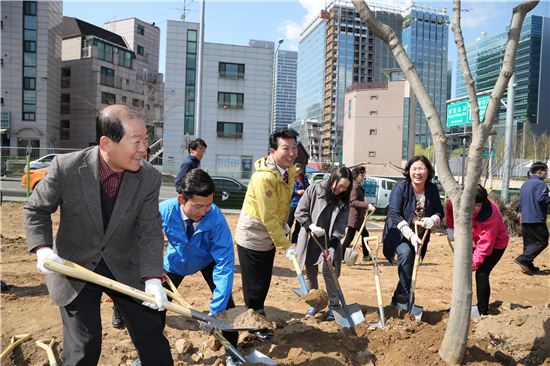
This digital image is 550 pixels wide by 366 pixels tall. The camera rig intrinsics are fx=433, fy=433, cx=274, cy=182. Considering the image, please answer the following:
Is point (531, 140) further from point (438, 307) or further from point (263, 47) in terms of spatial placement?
point (438, 307)

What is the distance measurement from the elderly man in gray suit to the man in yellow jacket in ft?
3.64

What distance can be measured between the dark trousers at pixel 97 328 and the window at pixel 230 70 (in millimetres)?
33964

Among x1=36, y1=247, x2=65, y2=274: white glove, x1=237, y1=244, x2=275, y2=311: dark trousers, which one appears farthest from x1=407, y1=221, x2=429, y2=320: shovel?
x1=36, y1=247, x2=65, y2=274: white glove

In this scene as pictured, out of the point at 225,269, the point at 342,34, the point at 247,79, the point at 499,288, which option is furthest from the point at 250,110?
the point at 342,34

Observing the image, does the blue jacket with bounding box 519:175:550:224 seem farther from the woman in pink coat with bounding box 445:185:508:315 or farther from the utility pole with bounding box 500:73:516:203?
the utility pole with bounding box 500:73:516:203

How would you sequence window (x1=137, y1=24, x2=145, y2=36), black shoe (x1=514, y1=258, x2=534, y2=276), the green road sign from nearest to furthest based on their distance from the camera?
black shoe (x1=514, y1=258, x2=534, y2=276) < the green road sign < window (x1=137, y1=24, x2=145, y2=36)

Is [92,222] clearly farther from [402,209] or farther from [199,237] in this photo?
[402,209]

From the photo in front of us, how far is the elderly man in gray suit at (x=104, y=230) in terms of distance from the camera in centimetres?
221

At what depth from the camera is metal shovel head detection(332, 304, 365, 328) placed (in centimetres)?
377

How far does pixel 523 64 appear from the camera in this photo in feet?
88.6

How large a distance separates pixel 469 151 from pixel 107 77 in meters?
45.7

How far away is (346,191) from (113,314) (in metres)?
2.46

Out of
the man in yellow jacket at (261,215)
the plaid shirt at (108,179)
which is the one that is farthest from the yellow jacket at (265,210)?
the plaid shirt at (108,179)

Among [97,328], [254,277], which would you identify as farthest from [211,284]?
[97,328]
